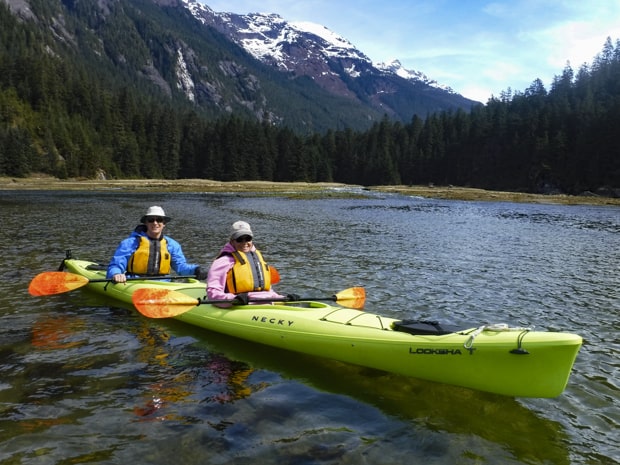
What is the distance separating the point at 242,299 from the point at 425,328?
11.7 ft

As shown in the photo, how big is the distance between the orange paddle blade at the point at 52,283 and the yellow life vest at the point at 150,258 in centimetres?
117

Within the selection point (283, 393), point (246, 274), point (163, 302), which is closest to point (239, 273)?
point (246, 274)

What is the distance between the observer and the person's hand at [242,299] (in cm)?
898

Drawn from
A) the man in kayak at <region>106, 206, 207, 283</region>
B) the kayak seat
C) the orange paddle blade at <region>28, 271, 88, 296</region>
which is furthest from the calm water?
the man in kayak at <region>106, 206, 207, 283</region>

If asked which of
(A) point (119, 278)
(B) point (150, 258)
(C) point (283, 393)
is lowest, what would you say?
(C) point (283, 393)

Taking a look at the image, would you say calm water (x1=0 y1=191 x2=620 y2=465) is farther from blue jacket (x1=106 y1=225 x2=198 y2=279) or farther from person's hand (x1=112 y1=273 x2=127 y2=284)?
blue jacket (x1=106 y1=225 x2=198 y2=279)

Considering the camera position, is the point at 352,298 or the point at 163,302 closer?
the point at 163,302

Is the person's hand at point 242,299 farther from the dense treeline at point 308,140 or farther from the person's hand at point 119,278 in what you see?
the dense treeline at point 308,140

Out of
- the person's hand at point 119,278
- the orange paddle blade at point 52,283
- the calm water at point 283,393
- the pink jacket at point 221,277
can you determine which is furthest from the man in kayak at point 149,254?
the pink jacket at point 221,277

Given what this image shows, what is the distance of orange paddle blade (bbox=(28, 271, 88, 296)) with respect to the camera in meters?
10.6

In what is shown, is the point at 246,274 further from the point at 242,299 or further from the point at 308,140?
the point at 308,140

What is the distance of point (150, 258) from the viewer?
11.6m

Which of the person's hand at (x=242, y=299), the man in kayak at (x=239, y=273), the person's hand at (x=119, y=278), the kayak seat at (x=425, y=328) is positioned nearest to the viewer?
the kayak seat at (x=425, y=328)

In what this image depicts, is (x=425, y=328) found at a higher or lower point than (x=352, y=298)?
higher
